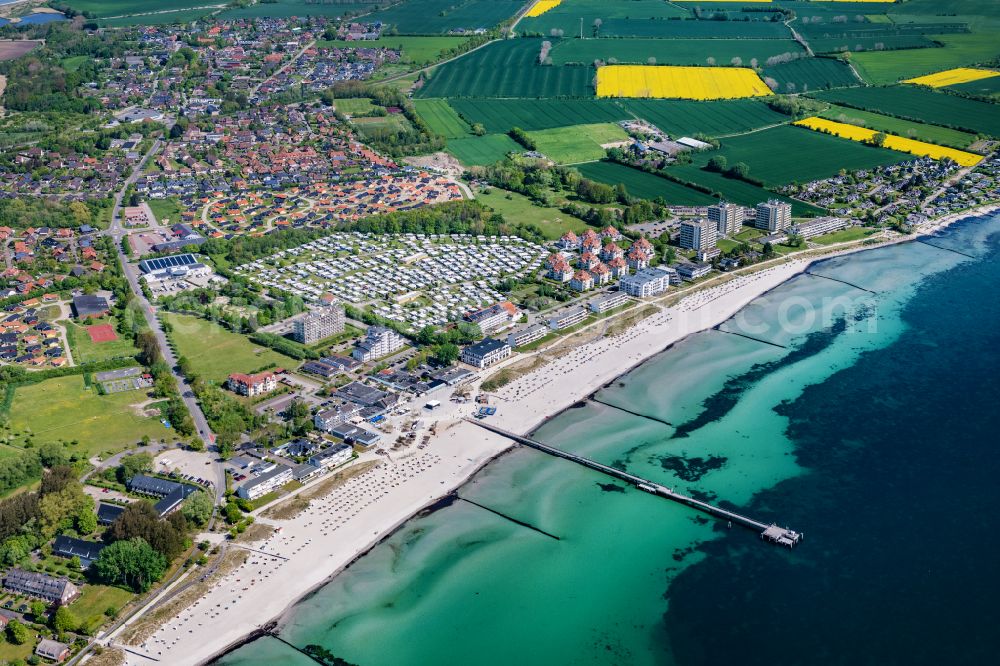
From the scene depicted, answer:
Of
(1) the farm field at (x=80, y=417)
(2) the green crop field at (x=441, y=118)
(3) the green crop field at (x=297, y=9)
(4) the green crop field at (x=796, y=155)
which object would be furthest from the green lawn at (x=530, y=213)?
(3) the green crop field at (x=297, y=9)

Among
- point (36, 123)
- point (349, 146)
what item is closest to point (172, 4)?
point (36, 123)

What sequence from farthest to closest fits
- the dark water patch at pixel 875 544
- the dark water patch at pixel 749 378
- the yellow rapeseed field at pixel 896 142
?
1. the yellow rapeseed field at pixel 896 142
2. the dark water patch at pixel 749 378
3. the dark water patch at pixel 875 544

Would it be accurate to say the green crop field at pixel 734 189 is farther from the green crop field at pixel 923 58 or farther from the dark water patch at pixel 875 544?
the green crop field at pixel 923 58

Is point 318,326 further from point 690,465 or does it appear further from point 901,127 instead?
point 901,127

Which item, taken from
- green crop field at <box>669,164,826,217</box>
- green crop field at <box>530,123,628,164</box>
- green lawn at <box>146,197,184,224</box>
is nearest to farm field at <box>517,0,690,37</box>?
green crop field at <box>530,123,628,164</box>

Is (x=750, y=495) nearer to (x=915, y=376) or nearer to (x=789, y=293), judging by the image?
(x=915, y=376)

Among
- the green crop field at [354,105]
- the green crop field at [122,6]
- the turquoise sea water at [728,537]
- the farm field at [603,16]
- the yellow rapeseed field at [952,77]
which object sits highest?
the green crop field at [122,6]
